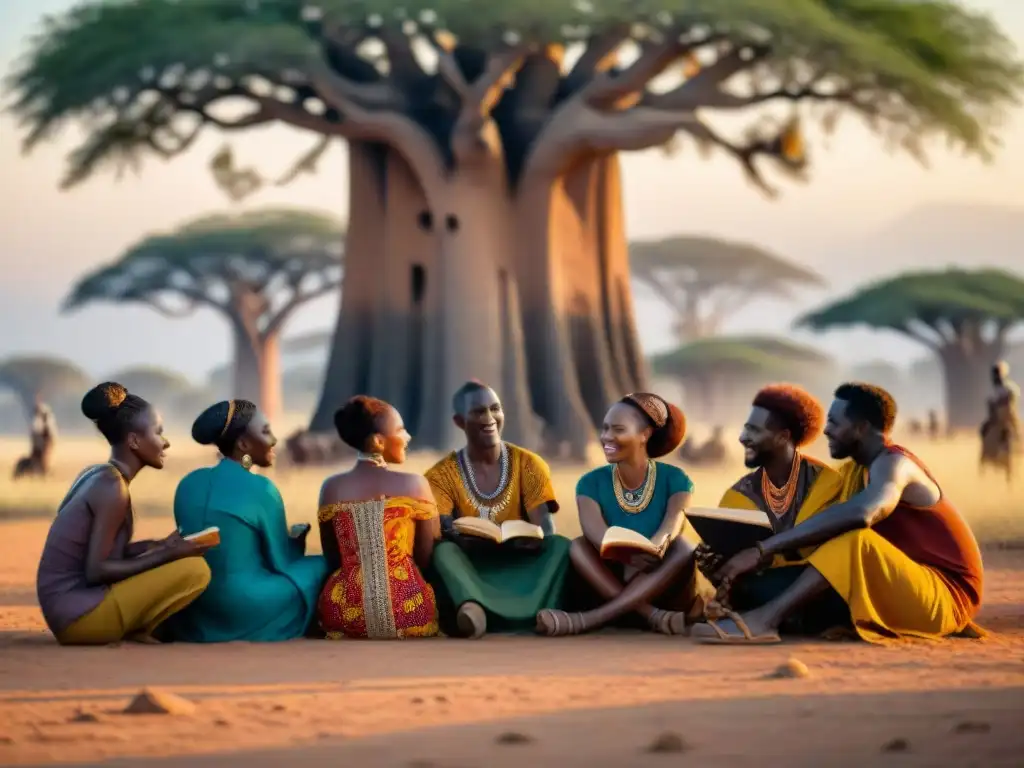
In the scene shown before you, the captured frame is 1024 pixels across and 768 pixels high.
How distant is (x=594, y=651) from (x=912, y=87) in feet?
48.6

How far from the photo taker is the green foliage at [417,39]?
20578 mm

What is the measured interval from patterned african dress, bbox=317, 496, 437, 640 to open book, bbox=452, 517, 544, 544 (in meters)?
0.20

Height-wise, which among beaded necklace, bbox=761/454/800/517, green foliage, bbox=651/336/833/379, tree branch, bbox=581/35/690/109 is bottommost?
beaded necklace, bbox=761/454/800/517

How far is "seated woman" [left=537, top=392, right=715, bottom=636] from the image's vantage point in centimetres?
814

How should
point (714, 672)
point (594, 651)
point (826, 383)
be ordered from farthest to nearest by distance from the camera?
point (826, 383) < point (594, 651) < point (714, 672)

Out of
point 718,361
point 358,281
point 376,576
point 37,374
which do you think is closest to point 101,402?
point 376,576

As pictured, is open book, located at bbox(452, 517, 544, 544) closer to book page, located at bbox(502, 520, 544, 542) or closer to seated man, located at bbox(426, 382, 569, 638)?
book page, located at bbox(502, 520, 544, 542)

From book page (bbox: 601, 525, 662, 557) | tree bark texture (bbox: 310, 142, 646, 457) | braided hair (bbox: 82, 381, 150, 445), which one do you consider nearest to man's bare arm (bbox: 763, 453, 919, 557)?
book page (bbox: 601, 525, 662, 557)

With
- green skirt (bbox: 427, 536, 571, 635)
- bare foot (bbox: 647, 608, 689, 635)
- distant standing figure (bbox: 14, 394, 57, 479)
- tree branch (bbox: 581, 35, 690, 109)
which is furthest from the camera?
distant standing figure (bbox: 14, 394, 57, 479)

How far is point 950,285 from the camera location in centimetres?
3828

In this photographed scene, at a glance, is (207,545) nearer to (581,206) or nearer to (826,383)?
(581,206)

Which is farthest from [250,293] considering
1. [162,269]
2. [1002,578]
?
[1002,578]

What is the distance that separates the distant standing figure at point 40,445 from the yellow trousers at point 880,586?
1715cm

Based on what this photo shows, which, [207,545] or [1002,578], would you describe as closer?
[207,545]
